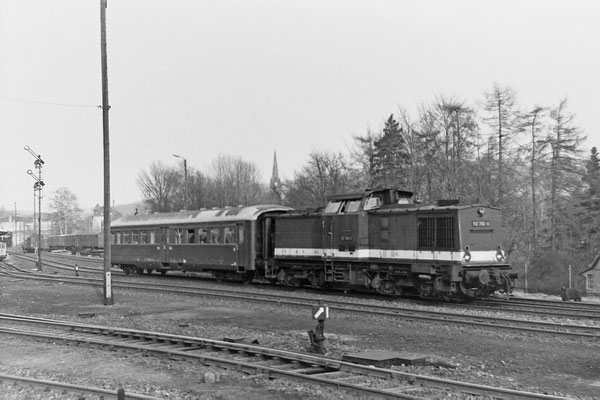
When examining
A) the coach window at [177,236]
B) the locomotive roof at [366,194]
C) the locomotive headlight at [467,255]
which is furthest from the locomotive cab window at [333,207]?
the coach window at [177,236]

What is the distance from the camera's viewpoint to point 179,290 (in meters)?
21.3

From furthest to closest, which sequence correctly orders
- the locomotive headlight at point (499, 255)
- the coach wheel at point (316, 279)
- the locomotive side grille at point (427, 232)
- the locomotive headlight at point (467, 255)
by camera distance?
1. the coach wheel at point (316, 279)
2. the locomotive headlight at point (499, 255)
3. the locomotive side grille at point (427, 232)
4. the locomotive headlight at point (467, 255)

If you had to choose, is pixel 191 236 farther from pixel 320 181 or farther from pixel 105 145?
pixel 320 181

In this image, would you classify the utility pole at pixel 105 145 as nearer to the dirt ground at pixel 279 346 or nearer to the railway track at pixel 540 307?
the dirt ground at pixel 279 346

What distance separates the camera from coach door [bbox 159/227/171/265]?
28828 mm

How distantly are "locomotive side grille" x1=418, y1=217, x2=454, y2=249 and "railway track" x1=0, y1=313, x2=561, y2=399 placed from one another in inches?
355

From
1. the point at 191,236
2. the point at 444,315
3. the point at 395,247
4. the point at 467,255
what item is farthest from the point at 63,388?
the point at 191,236

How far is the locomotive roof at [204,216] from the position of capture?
24.5 meters

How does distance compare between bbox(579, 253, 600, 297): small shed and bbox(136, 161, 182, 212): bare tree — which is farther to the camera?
→ bbox(136, 161, 182, 212): bare tree

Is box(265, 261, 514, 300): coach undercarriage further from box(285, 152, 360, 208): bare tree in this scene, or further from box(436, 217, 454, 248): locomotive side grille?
box(285, 152, 360, 208): bare tree

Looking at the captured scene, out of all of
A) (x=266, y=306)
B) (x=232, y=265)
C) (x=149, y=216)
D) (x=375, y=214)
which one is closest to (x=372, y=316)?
(x=266, y=306)

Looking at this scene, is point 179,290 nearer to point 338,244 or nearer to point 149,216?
point 338,244

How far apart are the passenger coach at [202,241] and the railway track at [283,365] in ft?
38.3

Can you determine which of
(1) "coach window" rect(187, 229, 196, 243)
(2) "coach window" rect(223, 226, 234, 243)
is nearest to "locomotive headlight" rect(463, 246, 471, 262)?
(2) "coach window" rect(223, 226, 234, 243)
